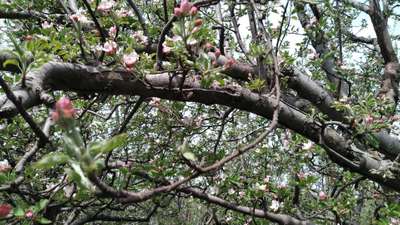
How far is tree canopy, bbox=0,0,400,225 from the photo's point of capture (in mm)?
1323

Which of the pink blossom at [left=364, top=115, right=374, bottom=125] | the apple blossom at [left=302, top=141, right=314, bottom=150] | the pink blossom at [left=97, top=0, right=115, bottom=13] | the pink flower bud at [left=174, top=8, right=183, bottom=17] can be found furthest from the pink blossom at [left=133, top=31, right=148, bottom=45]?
the apple blossom at [left=302, top=141, right=314, bottom=150]

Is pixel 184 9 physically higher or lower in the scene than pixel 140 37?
lower

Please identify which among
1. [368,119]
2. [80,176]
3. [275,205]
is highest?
[368,119]

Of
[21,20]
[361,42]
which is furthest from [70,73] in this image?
[361,42]

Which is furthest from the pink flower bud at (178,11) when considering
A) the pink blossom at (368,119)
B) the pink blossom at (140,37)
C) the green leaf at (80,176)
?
the pink blossom at (368,119)

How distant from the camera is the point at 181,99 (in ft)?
7.22

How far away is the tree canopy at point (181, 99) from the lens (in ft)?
4.34

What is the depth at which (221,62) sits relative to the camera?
2.73 m

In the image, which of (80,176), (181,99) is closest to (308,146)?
(181,99)

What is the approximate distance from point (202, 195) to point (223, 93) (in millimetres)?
1068

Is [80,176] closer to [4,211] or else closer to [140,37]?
[4,211]

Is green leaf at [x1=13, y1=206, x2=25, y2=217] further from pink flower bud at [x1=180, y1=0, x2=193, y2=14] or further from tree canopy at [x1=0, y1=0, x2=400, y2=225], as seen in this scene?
pink flower bud at [x1=180, y1=0, x2=193, y2=14]

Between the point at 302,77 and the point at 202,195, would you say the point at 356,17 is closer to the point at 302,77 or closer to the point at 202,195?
the point at 302,77

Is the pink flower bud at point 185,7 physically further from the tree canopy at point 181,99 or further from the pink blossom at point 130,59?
the pink blossom at point 130,59
